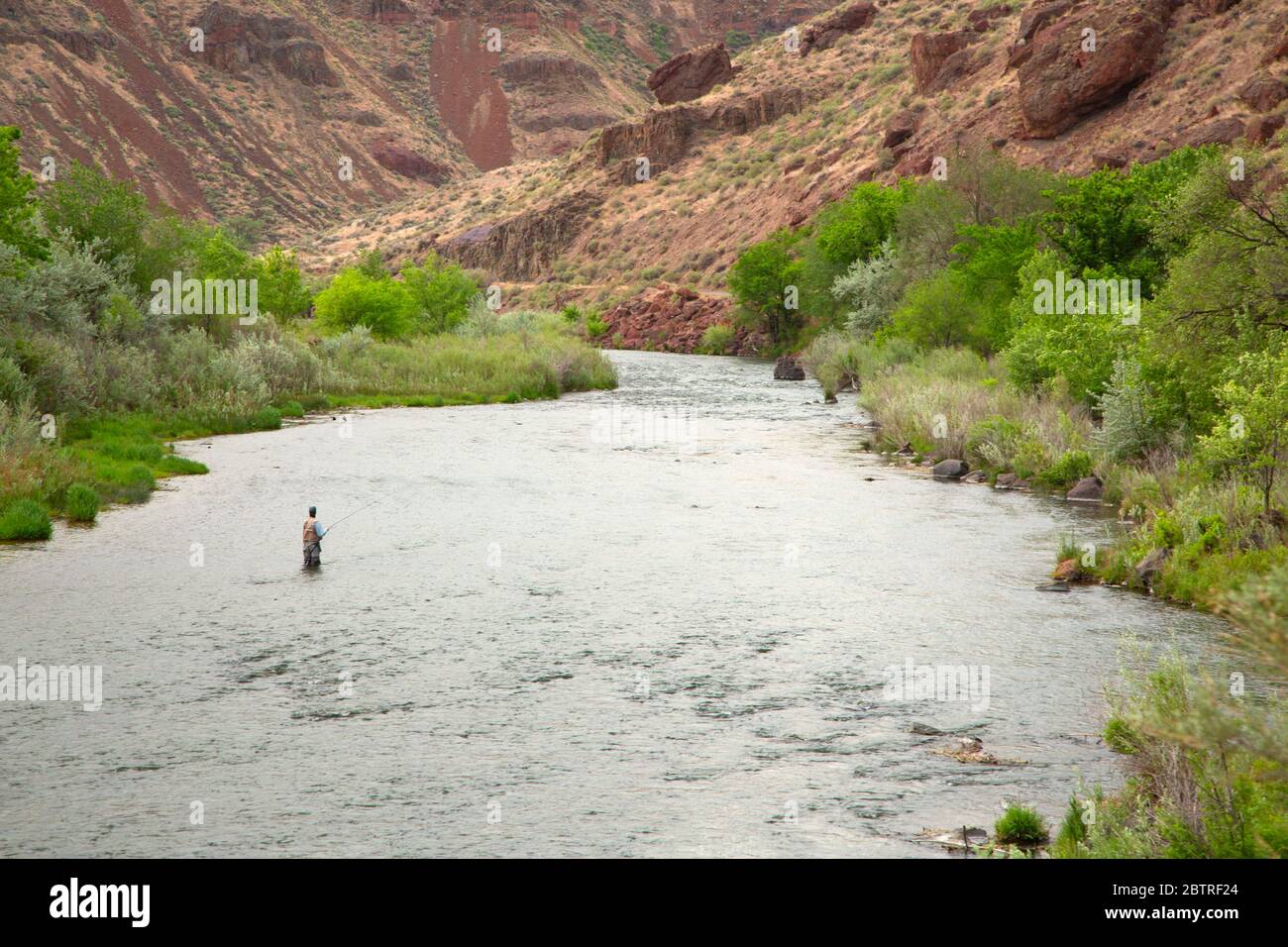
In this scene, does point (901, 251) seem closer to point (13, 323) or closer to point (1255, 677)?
point (13, 323)

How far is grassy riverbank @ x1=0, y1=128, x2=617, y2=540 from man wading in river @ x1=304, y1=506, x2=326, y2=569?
15.0 feet

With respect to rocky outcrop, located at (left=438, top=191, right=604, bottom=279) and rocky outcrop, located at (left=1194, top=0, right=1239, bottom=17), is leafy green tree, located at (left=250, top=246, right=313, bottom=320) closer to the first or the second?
rocky outcrop, located at (left=1194, top=0, right=1239, bottom=17)

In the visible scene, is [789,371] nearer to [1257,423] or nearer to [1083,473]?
[1083,473]

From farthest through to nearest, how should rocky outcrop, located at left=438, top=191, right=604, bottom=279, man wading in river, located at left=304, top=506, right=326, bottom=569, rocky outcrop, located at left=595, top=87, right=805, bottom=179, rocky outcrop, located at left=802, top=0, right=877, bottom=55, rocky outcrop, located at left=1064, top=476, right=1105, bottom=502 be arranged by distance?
rocky outcrop, located at left=802, top=0, right=877, bottom=55
rocky outcrop, located at left=595, top=87, right=805, bottom=179
rocky outcrop, located at left=438, top=191, right=604, bottom=279
rocky outcrop, located at left=1064, top=476, right=1105, bottom=502
man wading in river, located at left=304, top=506, right=326, bottom=569

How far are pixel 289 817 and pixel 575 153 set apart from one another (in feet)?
374

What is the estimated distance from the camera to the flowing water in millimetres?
8359

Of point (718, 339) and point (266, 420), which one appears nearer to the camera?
point (266, 420)

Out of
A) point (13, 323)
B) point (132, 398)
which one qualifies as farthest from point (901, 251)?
point (13, 323)

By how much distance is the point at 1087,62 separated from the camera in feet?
200

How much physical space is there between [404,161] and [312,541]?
138m

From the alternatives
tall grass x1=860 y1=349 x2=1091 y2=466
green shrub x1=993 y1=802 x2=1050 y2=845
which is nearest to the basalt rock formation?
tall grass x1=860 y1=349 x2=1091 y2=466

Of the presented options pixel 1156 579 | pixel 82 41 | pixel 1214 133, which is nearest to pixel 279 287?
pixel 1214 133

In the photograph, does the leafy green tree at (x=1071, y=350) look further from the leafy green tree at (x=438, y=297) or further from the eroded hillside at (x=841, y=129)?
the leafy green tree at (x=438, y=297)
